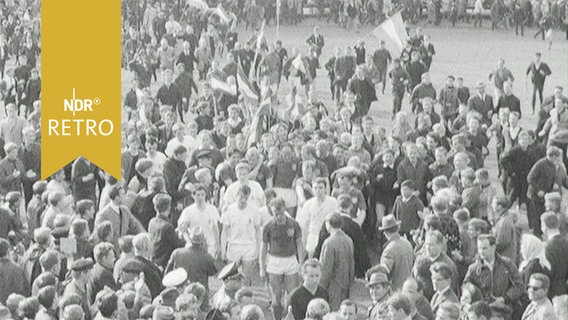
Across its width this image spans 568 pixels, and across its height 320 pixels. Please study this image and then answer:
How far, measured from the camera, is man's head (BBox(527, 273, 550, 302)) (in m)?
10.2

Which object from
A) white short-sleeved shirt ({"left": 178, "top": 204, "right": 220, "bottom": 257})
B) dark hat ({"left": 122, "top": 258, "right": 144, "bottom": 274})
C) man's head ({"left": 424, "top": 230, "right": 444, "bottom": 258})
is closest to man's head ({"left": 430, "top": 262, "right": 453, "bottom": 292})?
man's head ({"left": 424, "top": 230, "right": 444, "bottom": 258})

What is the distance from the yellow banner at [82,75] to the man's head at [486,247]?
16.6ft

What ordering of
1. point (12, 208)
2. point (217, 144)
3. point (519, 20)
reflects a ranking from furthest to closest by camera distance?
1. point (519, 20)
2. point (217, 144)
3. point (12, 208)

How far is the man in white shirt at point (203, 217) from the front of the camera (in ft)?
42.9

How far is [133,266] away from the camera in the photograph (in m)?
11.0

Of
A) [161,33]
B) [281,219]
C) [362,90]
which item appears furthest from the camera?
[161,33]

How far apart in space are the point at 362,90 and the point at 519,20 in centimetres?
1615

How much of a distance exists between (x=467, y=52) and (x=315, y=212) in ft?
70.7

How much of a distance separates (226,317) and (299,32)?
2813 centimetres

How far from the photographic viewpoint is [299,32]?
124 feet

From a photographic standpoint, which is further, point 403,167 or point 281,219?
point 403,167

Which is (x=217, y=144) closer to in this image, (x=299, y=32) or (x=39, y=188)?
(x=39, y=188)

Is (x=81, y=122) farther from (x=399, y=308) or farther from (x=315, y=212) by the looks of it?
(x=399, y=308)

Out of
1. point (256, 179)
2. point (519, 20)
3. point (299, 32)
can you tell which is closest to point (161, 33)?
point (299, 32)
